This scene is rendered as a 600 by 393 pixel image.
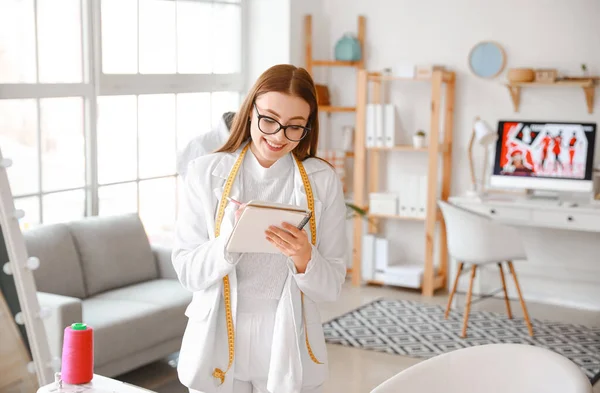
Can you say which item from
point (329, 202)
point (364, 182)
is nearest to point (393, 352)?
point (364, 182)

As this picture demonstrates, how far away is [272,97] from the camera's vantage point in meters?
1.86

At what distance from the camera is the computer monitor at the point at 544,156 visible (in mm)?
5488

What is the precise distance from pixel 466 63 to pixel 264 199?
442 cm

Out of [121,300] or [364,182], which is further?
[364,182]

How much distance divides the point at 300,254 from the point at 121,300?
2.58 m

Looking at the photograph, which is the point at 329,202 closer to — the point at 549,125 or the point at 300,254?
the point at 300,254

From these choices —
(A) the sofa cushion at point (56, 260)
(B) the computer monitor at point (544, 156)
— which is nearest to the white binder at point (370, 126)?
(B) the computer monitor at point (544, 156)

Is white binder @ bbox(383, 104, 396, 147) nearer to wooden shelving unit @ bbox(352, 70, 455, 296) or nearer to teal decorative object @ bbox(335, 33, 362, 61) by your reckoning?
wooden shelving unit @ bbox(352, 70, 455, 296)

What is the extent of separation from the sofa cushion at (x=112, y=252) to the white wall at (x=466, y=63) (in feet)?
7.09

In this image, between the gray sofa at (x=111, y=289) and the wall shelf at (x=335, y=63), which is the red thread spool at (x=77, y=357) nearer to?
the gray sofa at (x=111, y=289)

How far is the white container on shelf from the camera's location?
611 centimetres

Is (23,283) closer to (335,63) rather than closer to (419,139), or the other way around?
(419,139)

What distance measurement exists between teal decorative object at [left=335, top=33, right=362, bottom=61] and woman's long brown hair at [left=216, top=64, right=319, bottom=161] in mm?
4375

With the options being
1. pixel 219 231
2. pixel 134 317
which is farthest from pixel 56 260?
pixel 219 231
